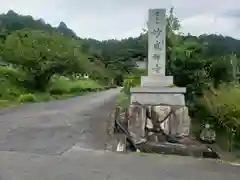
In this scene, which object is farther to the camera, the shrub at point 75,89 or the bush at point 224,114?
the shrub at point 75,89

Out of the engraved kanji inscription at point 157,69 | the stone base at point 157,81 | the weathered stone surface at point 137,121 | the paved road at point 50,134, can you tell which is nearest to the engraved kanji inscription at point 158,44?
the engraved kanji inscription at point 157,69

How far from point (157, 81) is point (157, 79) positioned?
0.05m

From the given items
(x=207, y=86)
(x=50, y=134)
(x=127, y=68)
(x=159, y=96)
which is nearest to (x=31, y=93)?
(x=207, y=86)

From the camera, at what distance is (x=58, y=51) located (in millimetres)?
19969

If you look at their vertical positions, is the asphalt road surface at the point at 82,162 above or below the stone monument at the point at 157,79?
below

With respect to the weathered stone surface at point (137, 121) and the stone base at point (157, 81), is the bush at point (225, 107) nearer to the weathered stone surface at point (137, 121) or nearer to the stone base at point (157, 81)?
the stone base at point (157, 81)

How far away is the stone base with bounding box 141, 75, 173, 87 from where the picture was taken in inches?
272

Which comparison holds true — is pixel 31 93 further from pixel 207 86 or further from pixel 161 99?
pixel 161 99

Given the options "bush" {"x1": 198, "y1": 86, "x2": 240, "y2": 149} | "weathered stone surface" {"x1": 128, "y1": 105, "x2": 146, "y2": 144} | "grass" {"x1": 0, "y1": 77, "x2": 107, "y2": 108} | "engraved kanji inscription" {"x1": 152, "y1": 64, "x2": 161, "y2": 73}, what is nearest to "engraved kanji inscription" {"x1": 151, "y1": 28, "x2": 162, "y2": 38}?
"engraved kanji inscription" {"x1": 152, "y1": 64, "x2": 161, "y2": 73}

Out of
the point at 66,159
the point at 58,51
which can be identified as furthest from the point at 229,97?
the point at 58,51

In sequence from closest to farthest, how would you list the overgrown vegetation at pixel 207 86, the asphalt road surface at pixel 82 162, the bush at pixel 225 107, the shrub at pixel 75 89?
the asphalt road surface at pixel 82 162
the bush at pixel 225 107
the overgrown vegetation at pixel 207 86
the shrub at pixel 75 89

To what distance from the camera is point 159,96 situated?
22.2ft

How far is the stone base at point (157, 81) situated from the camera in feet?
22.7

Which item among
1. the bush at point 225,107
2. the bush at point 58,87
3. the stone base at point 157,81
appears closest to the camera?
the stone base at point 157,81
